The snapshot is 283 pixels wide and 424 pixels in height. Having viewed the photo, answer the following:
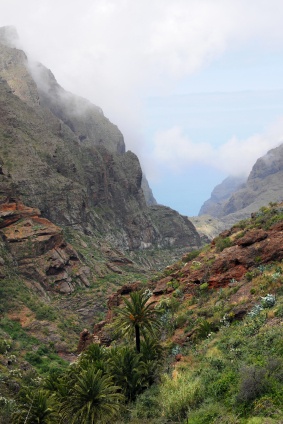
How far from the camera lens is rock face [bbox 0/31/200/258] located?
11125cm

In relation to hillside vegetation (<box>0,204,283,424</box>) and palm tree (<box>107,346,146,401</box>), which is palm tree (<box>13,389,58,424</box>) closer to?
hillside vegetation (<box>0,204,283,424</box>)

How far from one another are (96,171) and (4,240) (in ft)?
266

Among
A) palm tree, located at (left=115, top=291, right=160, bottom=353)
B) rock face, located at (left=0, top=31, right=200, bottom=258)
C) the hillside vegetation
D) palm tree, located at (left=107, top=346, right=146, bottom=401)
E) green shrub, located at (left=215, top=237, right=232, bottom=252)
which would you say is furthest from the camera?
rock face, located at (left=0, top=31, right=200, bottom=258)

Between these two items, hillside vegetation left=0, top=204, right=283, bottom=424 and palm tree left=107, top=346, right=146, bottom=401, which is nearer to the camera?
hillside vegetation left=0, top=204, right=283, bottom=424

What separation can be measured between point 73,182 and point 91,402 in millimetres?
104315

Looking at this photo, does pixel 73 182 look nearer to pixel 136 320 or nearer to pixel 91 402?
pixel 136 320

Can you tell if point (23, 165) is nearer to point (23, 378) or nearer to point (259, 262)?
point (23, 378)

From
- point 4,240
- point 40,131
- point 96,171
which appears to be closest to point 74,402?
point 4,240

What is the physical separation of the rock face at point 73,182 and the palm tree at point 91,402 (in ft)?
233

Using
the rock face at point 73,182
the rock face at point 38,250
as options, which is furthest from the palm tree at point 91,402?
the rock face at point 73,182

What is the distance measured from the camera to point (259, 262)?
34375 millimetres

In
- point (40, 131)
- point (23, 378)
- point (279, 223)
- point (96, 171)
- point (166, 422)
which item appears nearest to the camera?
point (166, 422)

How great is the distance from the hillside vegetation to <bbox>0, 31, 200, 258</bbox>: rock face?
64495 mm

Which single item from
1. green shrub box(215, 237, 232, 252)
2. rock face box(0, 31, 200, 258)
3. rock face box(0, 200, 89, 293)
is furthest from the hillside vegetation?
rock face box(0, 31, 200, 258)
